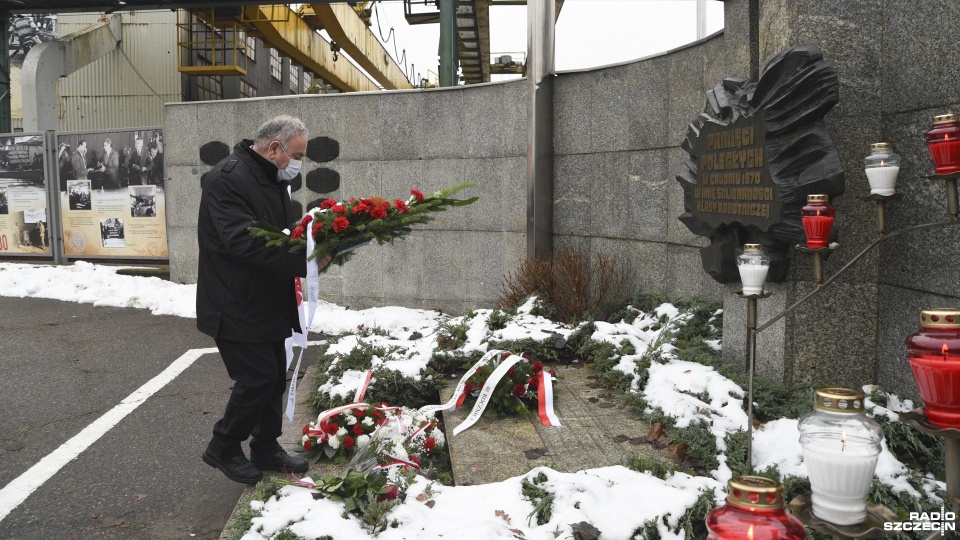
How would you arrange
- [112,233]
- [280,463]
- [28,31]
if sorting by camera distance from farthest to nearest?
[28,31], [112,233], [280,463]

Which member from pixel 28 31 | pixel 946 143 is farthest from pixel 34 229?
pixel 28 31

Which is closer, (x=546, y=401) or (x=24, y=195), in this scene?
(x=546, y=401)

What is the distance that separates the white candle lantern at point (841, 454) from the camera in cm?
176

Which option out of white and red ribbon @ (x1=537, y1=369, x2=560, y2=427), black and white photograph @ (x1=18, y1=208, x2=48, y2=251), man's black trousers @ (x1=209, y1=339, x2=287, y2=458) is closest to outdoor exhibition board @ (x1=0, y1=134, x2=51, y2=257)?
black and white photograph @ (x1=18, y1=208, x2=48, y2=251)

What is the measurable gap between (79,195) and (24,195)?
1142 millimetres

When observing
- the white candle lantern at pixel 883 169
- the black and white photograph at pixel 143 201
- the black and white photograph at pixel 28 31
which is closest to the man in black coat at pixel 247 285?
the white candle lantern at pixel 883 169

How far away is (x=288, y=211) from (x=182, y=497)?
1.67 meters

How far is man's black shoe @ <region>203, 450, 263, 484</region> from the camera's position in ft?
13.7

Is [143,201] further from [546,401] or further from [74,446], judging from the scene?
[546,401]

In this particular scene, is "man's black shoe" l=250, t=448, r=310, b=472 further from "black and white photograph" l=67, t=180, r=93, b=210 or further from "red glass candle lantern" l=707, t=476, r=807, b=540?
"black and white photograph" l=67, t=180, r=93, b=210

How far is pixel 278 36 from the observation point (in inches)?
768

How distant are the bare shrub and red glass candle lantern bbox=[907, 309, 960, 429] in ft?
16.5

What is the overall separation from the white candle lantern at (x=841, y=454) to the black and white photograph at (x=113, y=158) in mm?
11861

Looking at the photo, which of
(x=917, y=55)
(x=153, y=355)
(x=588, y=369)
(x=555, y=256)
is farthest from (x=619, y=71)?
(x=153, y=355)
